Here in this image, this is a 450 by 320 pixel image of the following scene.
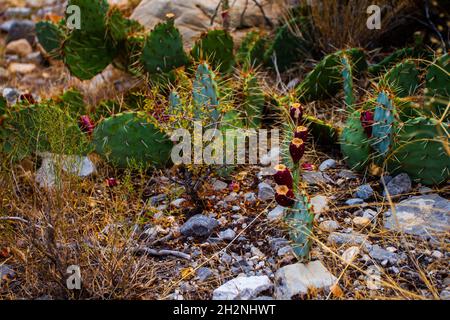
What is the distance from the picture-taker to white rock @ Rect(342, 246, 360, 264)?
253cm

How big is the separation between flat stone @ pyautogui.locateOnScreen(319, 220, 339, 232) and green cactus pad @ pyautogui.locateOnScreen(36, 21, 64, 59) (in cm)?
239

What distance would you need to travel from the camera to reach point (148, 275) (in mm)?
2572

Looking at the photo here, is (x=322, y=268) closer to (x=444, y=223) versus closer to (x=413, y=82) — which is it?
(x=444, y=223)

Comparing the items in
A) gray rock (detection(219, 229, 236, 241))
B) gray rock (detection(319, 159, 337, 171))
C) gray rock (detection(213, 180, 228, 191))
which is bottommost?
gray rock (detection(219, 229, 236, 241))

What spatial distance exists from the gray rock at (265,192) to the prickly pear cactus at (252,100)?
1.56 feet

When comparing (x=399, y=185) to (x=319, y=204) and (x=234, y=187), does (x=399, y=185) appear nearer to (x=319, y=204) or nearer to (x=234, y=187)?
(x=319, y=204)

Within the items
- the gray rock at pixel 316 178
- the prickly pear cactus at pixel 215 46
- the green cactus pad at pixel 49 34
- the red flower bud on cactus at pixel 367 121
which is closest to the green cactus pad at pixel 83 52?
the green cactus pad at pixel 49 34

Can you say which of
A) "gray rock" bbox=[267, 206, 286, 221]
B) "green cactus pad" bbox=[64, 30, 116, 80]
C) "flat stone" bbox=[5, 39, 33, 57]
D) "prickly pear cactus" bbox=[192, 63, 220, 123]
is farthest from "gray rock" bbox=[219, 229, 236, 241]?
"flat stone" bbox=[5, 39, 33, 57]

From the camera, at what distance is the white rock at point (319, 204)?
2.89 metres

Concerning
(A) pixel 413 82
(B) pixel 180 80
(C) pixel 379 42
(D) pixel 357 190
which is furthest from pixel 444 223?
(C) pixel 379 42

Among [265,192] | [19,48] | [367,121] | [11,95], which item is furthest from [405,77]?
[19,48]

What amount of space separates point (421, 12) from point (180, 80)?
1942 mm

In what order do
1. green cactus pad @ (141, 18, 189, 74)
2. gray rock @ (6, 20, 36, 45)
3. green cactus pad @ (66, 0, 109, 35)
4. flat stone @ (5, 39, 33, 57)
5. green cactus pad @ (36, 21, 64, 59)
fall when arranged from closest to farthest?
green cactus pad @ (141, 18, 189, 74) → green cactus pad @ (66, 0, 109, 35) → green cactus pad @ (36, 21, 64, 59) → flat stone @ (5, 39, 33, 57) → gray rock @ (6, 20, 36, 45)

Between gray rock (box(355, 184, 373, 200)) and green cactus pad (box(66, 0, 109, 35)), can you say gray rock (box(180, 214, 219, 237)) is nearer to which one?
gray rock (box(355, 184, 373, 200))
